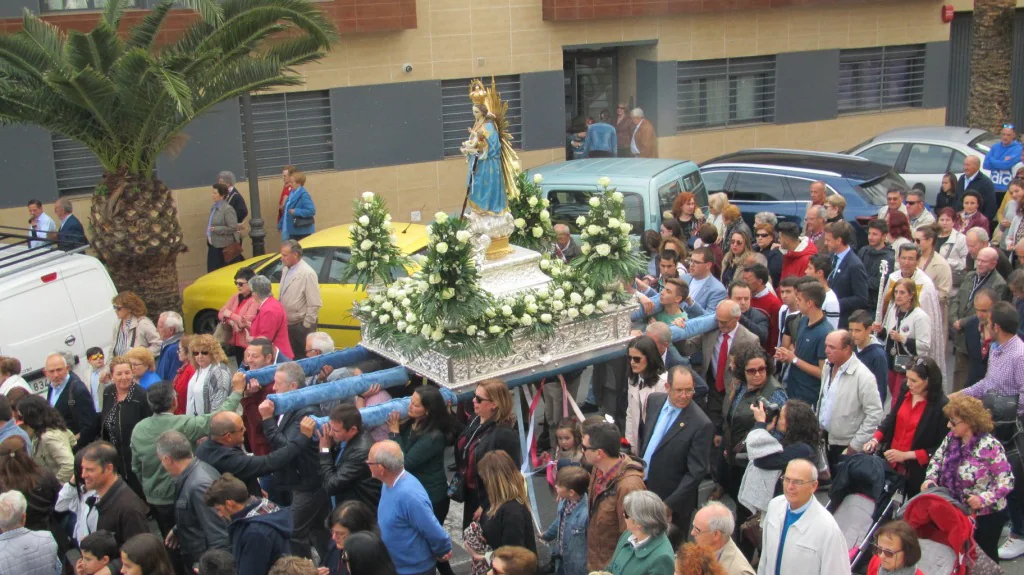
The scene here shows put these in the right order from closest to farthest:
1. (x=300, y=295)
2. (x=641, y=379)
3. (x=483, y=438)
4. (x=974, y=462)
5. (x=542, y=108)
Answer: (x=974, y=462)
(x=483, y=438)
(x=641, y=379)
(x=300, y=295)
(x=542, y=108)

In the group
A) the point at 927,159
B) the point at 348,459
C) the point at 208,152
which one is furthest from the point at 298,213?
the point at 927,159

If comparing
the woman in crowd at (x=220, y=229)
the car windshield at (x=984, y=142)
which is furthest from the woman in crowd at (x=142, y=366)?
the car windshield at (x=984, y=142)

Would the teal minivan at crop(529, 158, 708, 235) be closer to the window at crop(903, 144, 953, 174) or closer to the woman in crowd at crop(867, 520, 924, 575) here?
the window at crop(903, 144, 953, 174)

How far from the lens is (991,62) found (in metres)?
20.0

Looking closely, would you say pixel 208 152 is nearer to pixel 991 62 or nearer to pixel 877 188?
pixel 877 188

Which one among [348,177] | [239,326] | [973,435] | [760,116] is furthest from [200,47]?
[760,116]

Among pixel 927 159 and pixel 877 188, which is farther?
pixel 927 159

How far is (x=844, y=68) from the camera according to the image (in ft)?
70.3

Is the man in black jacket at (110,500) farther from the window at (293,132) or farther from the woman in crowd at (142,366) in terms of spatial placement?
the window at (293,132)

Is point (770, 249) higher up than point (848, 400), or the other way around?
point (770, 249)

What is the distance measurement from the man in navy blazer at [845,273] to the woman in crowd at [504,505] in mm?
4651

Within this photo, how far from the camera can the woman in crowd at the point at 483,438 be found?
739 cm

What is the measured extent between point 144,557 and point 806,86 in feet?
57.0

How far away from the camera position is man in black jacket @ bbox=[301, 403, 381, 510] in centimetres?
721
